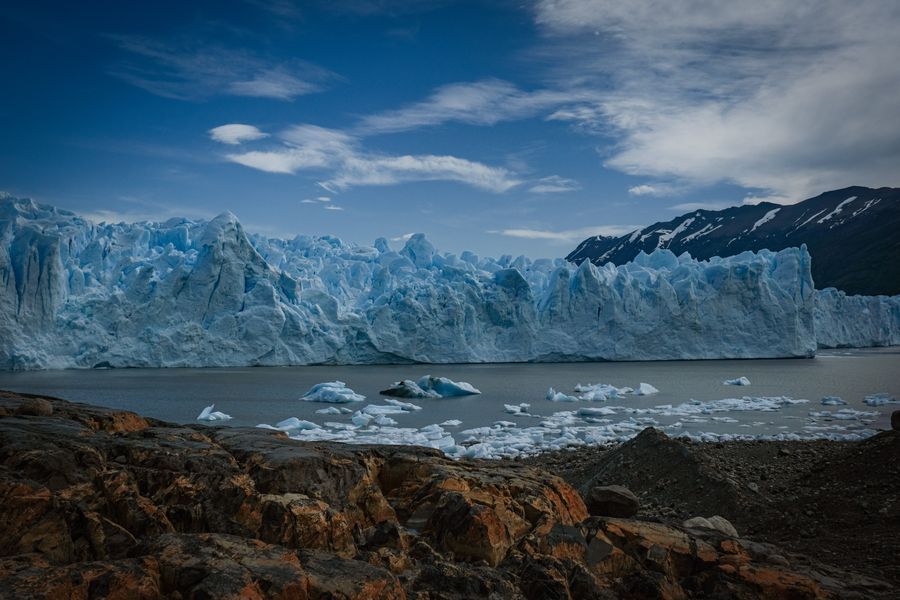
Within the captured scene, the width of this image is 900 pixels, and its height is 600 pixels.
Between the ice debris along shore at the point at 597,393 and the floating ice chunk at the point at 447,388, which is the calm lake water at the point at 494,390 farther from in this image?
the floating ice chunk at the point at 447,388

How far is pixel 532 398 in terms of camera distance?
26.8 m

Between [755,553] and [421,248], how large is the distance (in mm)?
60108

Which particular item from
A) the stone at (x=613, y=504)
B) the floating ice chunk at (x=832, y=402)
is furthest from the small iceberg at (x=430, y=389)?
the stone at (x=613, y=504)

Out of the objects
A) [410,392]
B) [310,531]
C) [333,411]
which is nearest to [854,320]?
[410,392]

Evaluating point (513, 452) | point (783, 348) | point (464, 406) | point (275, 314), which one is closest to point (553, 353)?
point (783, 348)

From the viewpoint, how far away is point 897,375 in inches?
1377

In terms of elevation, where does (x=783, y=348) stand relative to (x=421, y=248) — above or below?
below

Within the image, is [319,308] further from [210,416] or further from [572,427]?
[572,427]

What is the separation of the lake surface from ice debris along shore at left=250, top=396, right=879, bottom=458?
0.20ft

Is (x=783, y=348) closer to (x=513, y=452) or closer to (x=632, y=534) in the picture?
(x=513, y=452)

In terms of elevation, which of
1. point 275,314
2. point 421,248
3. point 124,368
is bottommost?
point 124,368

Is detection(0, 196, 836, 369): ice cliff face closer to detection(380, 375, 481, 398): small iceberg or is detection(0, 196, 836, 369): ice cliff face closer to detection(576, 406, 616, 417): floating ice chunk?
detection(380, 375, 481, 398): small iceberg

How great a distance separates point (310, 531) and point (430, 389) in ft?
82.0

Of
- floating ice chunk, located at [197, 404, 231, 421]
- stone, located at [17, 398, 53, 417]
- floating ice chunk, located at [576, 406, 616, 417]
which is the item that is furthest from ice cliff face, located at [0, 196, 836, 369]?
stone, located at [17, 398, 53, 417]
